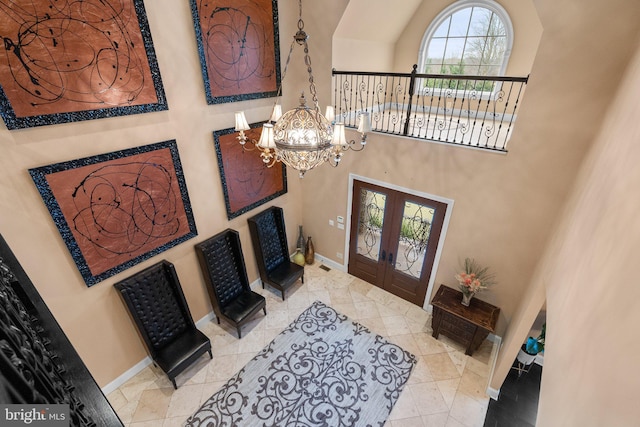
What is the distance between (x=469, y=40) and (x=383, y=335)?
558cm

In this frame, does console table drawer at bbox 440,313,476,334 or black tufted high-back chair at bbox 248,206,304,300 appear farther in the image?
black tufted high-back chair at bbox 248,206,304,300

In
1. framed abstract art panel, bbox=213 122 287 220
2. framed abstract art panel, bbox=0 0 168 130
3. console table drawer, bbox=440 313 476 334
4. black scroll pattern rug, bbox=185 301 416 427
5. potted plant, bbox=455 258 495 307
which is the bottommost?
black scroll pattern rug, bbox=185 301 416 427

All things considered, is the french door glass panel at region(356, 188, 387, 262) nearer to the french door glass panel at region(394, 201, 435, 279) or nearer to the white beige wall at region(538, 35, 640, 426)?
the french door glass panel at region(394, 201, 435, 279)

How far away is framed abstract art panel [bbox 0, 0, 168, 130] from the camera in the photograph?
2521 mm

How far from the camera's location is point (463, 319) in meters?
4.27

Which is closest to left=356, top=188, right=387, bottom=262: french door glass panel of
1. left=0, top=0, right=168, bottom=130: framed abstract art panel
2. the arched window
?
the arched window

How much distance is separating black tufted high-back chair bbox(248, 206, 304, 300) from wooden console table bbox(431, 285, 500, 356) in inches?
98.7

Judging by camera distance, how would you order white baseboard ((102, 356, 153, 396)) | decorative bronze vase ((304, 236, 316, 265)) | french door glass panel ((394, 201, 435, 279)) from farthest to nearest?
1. decorative bronze vase ((304, 236, 316, 265))
2. french door glass panel ((394, 201, 435, 279))
3. white baseboard ((102, 356, 153, 396))

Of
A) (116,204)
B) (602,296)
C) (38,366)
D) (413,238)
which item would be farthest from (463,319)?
(116,204)

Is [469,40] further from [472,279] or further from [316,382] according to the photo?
[316,382]

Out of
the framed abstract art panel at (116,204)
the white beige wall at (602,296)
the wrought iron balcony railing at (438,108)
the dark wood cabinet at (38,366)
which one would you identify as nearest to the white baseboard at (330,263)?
the wrought iron balcony railing at (438,108)

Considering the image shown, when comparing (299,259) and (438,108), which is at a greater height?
(438,108)

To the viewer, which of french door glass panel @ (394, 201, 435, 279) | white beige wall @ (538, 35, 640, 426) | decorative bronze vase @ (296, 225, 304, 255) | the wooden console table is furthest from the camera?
decorative bronze vase @ (296, 225, 304, 255)

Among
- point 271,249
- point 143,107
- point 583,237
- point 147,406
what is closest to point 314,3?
point 143,107
